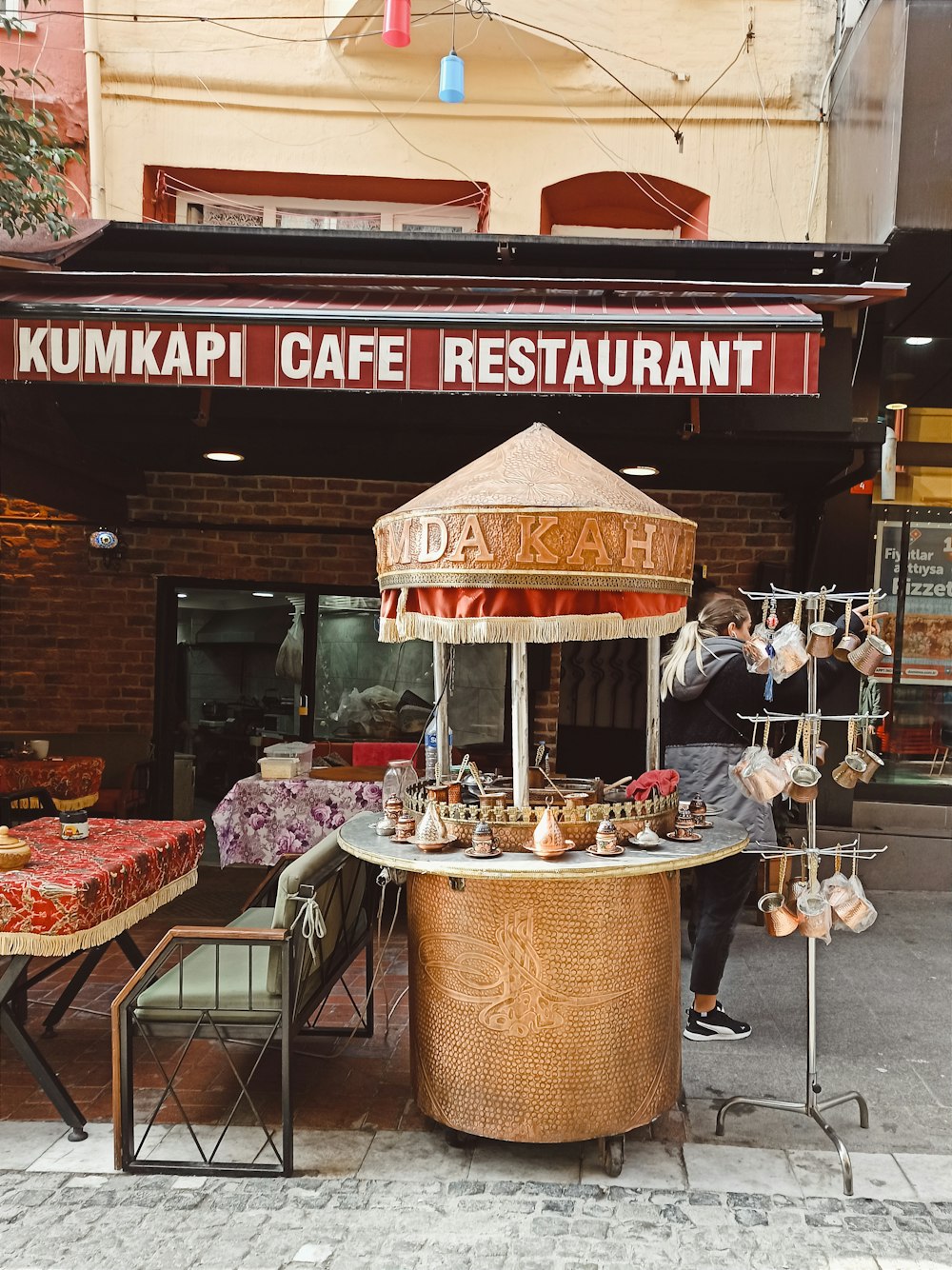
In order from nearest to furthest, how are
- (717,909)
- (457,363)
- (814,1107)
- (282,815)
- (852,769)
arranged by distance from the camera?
(814,1107) → (852,769) → (717,909) → (457,363) → (282,815)

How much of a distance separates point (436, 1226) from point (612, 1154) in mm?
738

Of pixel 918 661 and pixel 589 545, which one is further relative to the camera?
pixel 918 661

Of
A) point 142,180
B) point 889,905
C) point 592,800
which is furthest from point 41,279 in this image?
point 889,905

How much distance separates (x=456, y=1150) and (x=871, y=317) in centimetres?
588

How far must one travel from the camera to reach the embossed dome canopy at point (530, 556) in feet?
11.0

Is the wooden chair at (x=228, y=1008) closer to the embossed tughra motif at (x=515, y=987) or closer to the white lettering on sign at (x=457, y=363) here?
the embossed tughra motif at (x=515, y=987)

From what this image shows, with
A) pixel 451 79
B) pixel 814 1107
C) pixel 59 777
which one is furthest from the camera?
pixel 59 777

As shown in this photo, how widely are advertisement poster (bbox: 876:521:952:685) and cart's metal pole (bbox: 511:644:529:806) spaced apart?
5.48 m

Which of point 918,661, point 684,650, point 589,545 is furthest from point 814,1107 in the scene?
point 918,661

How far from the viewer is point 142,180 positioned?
7523mm

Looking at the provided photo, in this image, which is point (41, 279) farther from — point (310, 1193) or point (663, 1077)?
point (663, 1077)

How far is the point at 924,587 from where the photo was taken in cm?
800

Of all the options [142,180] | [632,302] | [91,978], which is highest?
[142,180]

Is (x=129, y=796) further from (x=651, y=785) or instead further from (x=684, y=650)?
(x=651, y=785)
